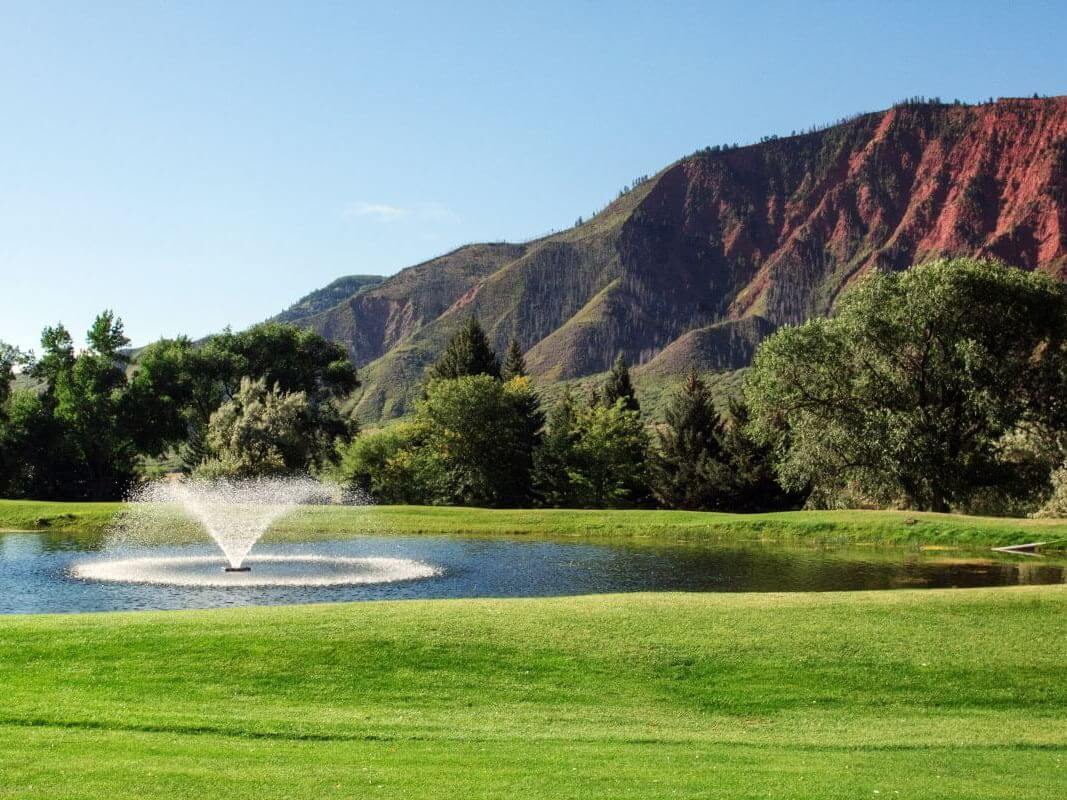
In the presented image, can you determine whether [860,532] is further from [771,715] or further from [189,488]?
[189,488]

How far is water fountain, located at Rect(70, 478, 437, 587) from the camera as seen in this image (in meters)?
30.5

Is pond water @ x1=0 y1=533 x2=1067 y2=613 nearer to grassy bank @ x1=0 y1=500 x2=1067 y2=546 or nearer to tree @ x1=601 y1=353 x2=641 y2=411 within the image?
grassy bank @ x1=0 y1=500 x2=1067 y2=546

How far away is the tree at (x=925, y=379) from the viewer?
46.9 meters

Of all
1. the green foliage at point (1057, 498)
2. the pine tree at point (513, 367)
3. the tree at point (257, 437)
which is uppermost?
the pine tree at point (513, 367)

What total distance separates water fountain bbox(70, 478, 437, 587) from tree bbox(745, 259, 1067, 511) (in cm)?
2534

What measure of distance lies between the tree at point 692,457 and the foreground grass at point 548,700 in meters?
39.6

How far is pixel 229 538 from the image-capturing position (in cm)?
4225

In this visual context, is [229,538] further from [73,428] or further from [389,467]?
[73,428]

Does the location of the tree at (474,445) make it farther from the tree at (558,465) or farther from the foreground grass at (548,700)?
the foreground grass at (548,700)

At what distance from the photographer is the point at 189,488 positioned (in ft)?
199

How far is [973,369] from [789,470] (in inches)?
419

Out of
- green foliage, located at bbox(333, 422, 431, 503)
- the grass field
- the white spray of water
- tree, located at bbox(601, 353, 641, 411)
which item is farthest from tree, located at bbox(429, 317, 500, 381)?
the grass field

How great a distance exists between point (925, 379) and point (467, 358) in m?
39.6

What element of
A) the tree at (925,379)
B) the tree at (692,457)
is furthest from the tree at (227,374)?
the tree at (925,379)
